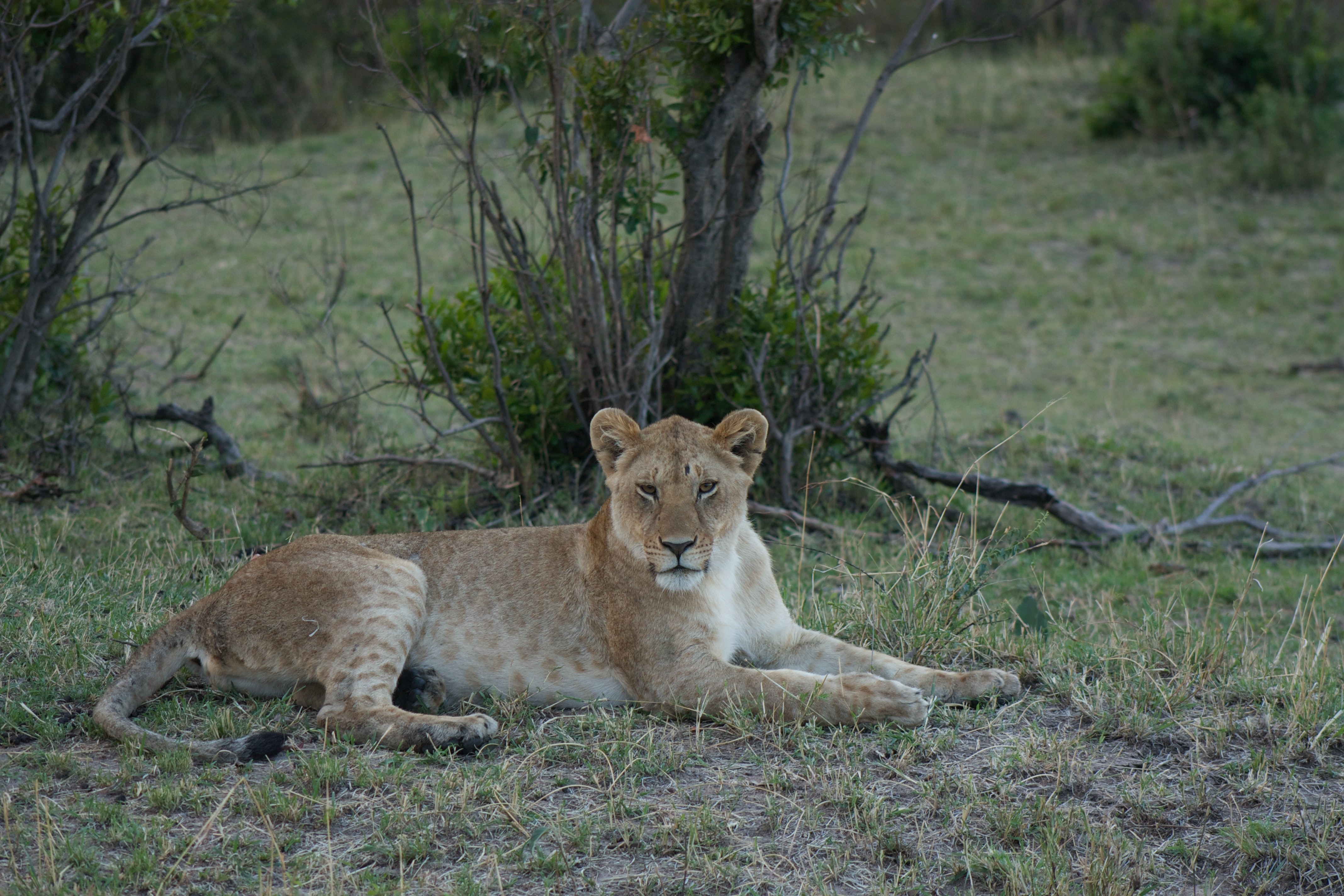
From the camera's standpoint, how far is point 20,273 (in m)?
7.17

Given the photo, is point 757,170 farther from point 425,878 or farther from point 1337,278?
point 1337,278

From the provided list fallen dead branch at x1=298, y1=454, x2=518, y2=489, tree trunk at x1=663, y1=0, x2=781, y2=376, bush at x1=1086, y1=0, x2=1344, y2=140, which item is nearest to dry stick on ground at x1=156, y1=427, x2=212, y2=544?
fallen dead branch at x1=298, y1=454, x2=518, y2=489

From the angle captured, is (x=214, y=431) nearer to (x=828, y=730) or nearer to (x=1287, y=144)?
(x=828, y=730)

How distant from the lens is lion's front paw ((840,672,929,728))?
389 cm

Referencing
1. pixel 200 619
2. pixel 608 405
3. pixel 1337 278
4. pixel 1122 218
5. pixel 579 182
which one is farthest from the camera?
pixel 1122 218

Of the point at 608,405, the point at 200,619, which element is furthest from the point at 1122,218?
the point at 200,619

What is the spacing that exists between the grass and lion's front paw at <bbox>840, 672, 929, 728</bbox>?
5cm

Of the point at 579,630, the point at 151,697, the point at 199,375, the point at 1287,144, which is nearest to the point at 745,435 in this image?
the point at 579,630

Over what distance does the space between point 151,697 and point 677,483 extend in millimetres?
1898

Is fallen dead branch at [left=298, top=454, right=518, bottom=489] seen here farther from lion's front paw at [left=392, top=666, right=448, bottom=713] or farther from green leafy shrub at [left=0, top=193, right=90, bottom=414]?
lion's front paw at [left=392, top=666, right=448, bottom=713]

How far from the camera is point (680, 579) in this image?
A: 4086mm

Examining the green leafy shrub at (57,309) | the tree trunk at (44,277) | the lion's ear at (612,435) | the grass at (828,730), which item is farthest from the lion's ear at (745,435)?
the green leafy shrub at (57,309)

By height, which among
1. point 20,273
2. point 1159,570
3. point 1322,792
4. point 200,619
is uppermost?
point 20,273

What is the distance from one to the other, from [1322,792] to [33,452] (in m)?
6.93
